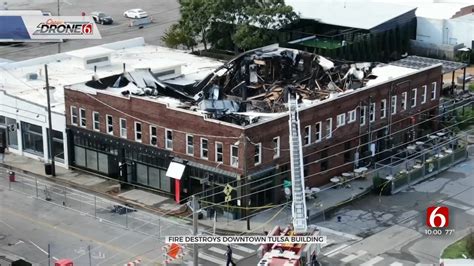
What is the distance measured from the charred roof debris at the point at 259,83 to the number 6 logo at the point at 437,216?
38.2 ft

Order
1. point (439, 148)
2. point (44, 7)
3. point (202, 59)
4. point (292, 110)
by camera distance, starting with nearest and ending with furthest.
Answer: point (292, 110), point (439, 148), point (202, 59), point (44, 7)

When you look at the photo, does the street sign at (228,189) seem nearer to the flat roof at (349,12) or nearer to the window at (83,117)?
the window at (83,117)

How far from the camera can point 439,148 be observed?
7569 cm

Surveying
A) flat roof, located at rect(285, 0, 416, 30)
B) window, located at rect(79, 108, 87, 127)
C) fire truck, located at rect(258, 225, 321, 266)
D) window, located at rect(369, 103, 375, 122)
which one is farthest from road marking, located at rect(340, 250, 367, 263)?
flat roof, located at rect(285, 0, 416, 30)

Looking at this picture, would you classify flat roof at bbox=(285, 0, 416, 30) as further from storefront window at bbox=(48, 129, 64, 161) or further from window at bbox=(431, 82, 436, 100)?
storefront window at bbox=(48, 129, 64, 161)

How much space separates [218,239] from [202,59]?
39587mm

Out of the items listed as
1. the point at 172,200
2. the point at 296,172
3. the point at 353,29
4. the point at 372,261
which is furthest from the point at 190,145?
the point at 353,29

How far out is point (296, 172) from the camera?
199 feet

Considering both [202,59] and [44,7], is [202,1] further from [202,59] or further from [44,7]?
[44,7]

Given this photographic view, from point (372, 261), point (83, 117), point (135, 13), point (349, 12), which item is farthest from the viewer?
point (135, 13)

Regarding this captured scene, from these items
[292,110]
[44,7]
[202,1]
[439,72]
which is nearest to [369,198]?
[292,110]

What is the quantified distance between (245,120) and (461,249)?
51.5ft

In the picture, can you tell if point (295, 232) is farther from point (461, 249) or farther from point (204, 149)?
point (204, 149)

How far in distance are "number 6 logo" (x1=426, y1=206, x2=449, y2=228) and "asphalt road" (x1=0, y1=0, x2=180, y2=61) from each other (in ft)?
188
